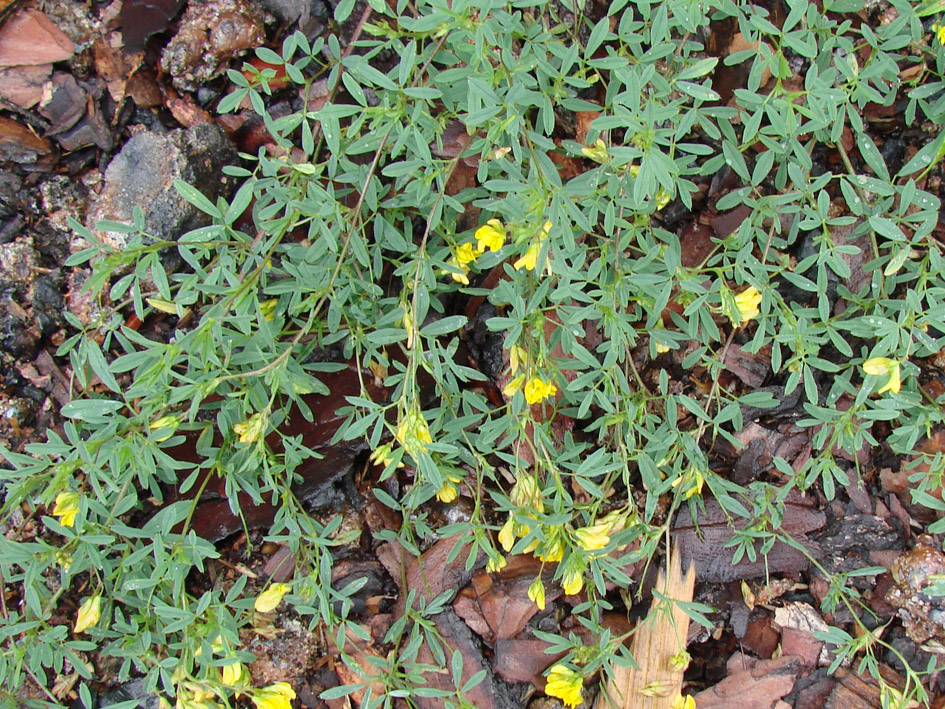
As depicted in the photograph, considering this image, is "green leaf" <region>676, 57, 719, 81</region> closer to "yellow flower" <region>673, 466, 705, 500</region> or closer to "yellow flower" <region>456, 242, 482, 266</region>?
"yellow flower" <region>456, 242, 482, 266</region>

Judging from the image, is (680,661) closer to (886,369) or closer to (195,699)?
(886,369)

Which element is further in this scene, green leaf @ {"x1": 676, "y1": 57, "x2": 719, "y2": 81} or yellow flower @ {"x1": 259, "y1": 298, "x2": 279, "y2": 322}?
yellow flower @ {"x1": 259, "y1": 298, "x2": 279, "y2": 322}

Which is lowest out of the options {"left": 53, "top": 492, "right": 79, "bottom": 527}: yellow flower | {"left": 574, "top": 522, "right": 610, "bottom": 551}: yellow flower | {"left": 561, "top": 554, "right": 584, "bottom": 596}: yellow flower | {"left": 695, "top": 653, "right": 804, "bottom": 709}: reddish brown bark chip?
{"left": 695, "top": 653, "right": 804, "bottom": 709}: reddish brown bark chip

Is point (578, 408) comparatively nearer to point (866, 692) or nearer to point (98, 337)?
point (866, 692)

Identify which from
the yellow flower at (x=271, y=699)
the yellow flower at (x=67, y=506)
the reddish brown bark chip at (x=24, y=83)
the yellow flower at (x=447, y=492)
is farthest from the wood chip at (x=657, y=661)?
the reddish brown bark chip at (x=24, y=83)

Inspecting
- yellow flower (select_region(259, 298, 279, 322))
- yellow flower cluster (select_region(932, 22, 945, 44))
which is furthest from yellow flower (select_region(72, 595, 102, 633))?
yellow flower cluster (select_region(932, 22, 945, 44))

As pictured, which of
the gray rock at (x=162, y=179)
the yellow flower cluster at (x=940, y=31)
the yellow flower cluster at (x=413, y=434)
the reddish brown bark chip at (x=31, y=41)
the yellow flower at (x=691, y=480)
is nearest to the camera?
the yellow flower cluster at (x=413, y=434)

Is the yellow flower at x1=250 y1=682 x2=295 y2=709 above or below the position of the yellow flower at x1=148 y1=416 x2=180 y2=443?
below

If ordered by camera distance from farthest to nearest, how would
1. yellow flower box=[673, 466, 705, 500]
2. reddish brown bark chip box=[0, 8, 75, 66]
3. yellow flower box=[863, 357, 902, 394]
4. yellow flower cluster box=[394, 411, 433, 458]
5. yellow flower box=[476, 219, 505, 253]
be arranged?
1. reddish brown bark chip box=[0, 8, 75, 66]
2. yellow flower box=[673, 466, 705, 500]
3. yellow flower box=[863, 357, 902, 394]
4. yellow flower box=[476, 219, 505, 253]
5. yellow flower cluster box=[394, 411, 433, 458]

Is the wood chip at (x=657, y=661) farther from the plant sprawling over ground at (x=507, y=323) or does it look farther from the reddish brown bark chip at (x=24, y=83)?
the reddish brown bark chip at (x=24, y=83)
